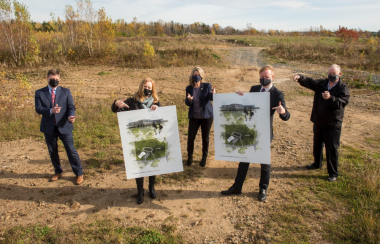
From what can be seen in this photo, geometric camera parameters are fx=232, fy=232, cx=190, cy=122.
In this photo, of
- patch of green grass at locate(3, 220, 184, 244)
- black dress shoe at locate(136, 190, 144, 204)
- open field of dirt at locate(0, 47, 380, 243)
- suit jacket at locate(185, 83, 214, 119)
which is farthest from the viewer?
suit jacket at locate(185, 83, 214, 119)

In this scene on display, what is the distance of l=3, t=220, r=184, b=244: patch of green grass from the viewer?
132 inches

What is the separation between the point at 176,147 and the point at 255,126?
4.53 feet

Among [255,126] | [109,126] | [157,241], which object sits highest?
[255,126]

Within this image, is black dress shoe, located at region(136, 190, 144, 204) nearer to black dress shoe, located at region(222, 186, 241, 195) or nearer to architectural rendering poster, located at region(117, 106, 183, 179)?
architectural rendering poster, located at region(117, 106, 183, 179)

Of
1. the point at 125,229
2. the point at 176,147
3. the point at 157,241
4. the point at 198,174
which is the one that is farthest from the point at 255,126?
the point at 125,229

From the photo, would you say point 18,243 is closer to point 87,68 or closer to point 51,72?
point 51,72

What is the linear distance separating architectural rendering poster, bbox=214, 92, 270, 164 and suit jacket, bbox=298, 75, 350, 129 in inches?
60.0

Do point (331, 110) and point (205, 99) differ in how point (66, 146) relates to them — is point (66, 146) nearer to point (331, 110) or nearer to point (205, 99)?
point (205, 99)

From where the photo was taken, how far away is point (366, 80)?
13.9 m

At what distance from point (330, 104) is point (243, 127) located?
1.86 meters

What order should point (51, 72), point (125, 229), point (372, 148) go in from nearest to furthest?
point (125, 229)
point (51, 72)
point (372, 148)

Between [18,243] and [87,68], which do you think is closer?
[18,243]

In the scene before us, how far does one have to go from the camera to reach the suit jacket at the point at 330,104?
4402 millimetres

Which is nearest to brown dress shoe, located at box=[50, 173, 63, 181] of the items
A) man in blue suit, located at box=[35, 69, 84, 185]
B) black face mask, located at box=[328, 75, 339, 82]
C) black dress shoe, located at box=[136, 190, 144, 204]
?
man in blue suit, located at box=[35, 69, 84, 185]
